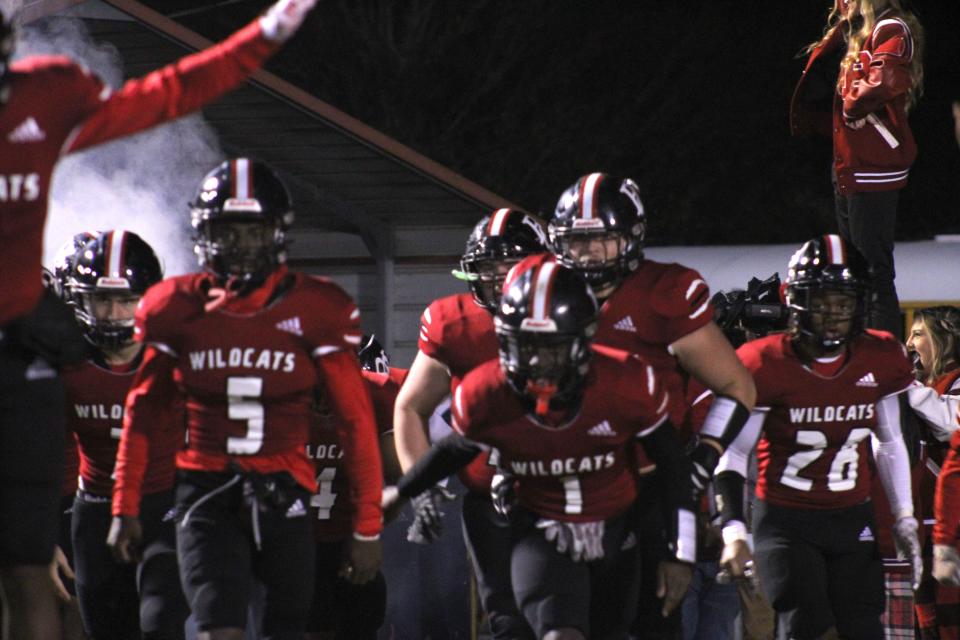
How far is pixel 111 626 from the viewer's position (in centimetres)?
617

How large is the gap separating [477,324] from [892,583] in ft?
8.45

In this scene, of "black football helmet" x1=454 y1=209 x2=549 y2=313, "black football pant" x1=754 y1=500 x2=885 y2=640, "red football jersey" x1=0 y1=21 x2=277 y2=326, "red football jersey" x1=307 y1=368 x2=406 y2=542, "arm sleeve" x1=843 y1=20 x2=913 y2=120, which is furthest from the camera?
"arm sleeve" x1=843 y1=20 x2=913 y2=120

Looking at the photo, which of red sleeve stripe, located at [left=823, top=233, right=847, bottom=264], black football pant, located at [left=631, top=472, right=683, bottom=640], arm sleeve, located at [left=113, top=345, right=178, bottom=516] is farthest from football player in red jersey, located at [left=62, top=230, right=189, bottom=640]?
red sleeve stripe, located at [left=823, top=233, right=847, bottom=264]

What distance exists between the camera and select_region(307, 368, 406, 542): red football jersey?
687 cm

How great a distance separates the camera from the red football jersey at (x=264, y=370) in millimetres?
5293

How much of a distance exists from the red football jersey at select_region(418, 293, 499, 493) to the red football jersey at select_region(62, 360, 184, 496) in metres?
1.01

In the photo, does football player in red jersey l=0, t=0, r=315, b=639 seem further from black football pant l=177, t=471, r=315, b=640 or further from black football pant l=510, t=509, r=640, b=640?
black football pant l=510, t=509, r=640, b=640

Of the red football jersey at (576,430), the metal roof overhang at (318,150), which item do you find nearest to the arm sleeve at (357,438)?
the red football jersey at (576,430)

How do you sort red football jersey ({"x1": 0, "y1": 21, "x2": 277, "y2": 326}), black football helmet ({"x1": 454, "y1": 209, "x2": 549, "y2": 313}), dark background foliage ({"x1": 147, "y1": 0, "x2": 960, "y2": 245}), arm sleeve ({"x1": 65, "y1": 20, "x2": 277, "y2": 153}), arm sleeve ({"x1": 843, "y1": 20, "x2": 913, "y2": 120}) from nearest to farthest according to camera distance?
red football jersey ({"x1": 0, "y1": 21, "x2": 277, "y2": 326}) → arm sleeve ({"x1": 65, "y1": 20, "x2": 277, "y2": 153}) → black football helmet ({"x1": 454, "y1": 209, "x2": 549, "y2": 313}) → arm sleeve ({"x1": 843, "y1": 20, "x2": 913, "y2": 120}) → dark background foliage ({"x1": 147, "y1": 0, "x2": 960, "y2": 245})

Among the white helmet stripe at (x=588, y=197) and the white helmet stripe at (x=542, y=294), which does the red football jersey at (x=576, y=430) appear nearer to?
the white helmet stripe at (x=542, y=294)

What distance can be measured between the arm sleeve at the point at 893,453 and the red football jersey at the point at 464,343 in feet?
5.04

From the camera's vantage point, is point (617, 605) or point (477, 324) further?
point (477, 324)

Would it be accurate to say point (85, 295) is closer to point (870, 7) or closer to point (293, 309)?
point (293, 309)

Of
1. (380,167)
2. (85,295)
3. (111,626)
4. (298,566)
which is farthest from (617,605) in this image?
(380,167)
